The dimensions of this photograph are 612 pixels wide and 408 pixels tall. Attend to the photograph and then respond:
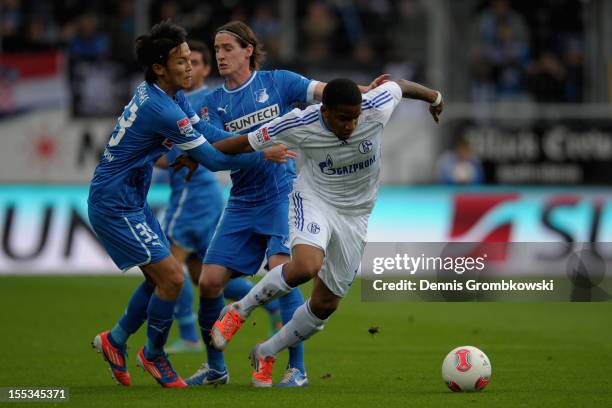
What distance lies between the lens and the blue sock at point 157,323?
843cm

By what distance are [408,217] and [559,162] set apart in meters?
4.56

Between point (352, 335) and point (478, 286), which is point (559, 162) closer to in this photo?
point (478, 286)

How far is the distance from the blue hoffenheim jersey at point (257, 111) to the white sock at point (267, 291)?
96 cm

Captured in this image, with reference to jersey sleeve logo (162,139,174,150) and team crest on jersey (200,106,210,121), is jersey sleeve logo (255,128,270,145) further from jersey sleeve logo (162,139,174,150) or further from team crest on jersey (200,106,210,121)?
team crest on jersey (200,106,210,121)

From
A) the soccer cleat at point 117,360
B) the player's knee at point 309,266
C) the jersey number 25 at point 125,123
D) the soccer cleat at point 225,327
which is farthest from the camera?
the soccer cleat at point 117,360

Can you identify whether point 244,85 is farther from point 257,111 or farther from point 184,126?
point 184,126

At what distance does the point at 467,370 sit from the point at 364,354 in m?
2.71

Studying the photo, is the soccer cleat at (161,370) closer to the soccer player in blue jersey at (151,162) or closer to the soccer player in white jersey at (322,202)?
the soccer player in blue jersey at (151,162)

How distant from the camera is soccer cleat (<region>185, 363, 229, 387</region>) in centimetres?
871

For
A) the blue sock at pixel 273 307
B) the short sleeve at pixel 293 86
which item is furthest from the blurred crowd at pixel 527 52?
the short sleeve at pixel 293 86

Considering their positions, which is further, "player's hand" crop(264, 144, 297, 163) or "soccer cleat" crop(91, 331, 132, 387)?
A: "soccer cleat" crop(91, 331, 132, 387)

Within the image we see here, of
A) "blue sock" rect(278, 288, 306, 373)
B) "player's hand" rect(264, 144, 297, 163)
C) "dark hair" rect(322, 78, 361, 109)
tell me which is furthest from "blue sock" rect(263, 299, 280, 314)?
"dark hair" rect(322, 78, 361, 109)

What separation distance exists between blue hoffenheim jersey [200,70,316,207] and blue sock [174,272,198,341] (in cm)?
236

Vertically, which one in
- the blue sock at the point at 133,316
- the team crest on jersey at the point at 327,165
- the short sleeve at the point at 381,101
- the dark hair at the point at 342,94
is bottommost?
the blue sock at the point at 133,316
